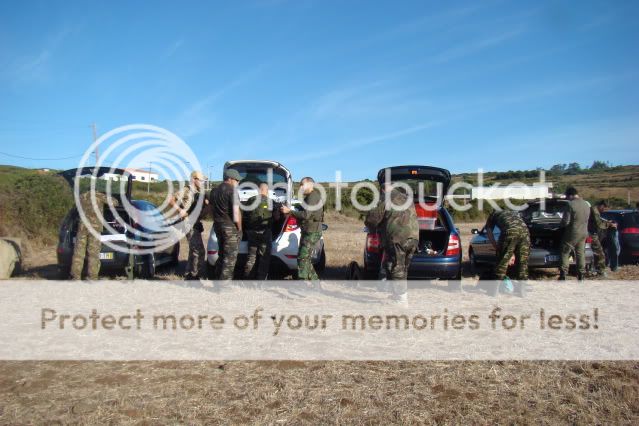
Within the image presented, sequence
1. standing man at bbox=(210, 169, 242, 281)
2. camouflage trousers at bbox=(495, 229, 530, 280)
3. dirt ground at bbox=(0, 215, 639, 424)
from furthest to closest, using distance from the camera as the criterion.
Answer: standing man at bbox=(210, 169, 242, 281), camouflage trousers at bbox=(495, 229, 530, 280), dirt ground at bbox=(0, 215, 639, 424)

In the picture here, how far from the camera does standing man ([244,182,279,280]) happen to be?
8195 millimetres

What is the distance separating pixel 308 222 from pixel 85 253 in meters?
3.89

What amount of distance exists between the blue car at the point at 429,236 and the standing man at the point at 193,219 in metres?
2.96

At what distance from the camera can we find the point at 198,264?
9148mm

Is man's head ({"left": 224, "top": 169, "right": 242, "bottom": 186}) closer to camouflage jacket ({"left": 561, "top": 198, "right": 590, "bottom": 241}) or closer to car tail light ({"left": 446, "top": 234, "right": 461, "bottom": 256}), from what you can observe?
car tail light ({"left": 446, "top": 234, "right": 461, "bottom": 256})

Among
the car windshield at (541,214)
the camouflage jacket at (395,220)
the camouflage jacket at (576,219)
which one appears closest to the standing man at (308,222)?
the camouflage jacket at (395,220)

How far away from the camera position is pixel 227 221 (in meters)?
7.89

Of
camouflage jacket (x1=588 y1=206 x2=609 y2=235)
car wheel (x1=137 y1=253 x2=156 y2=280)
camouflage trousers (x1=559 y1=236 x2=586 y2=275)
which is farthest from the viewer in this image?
camouflage jacket (x1=588 y1=206 x2=609 y2=235)

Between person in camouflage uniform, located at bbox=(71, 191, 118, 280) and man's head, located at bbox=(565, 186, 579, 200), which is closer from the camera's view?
person in camouflage uniform, located at bbox=(71, 191, 118, 280)

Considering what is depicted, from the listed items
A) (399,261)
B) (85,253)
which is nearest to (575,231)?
(399,261)

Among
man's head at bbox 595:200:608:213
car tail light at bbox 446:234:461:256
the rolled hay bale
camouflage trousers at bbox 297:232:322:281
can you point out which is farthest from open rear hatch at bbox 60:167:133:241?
man's head at bbox 595:200:608:213

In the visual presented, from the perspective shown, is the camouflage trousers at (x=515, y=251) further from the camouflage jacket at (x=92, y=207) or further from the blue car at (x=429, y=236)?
the camouflage jacket at (x=92, y=207)

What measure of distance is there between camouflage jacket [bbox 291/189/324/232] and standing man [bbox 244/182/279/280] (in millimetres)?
556

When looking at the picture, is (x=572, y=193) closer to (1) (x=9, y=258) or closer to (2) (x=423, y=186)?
(2) (x=423, y=186)
